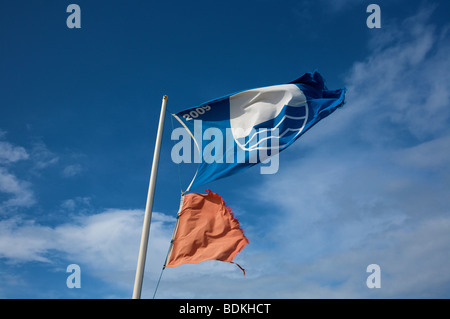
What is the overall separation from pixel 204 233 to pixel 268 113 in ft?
19.2

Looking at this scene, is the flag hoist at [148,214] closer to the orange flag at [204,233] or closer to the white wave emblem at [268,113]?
the orange flag at [204,233]

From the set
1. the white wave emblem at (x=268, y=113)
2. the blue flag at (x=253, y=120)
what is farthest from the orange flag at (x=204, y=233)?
the white wave emblem at (x=268, y=113)

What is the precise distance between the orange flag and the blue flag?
75cm

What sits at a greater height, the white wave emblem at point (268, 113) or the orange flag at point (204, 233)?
the white wave emblem at point (268, 113)

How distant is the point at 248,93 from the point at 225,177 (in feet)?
13.7

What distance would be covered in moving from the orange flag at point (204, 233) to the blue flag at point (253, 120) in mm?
750

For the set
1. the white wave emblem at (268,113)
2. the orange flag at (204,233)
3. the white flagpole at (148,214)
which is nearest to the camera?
the white flagpole at (148,214)

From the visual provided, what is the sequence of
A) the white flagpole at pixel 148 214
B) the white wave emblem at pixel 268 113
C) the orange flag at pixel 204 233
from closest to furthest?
the white flagpole at pixel 148 214
the orange flag at pixel 204 233
the white wave emblem at pixel 268 113

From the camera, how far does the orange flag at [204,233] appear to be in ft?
44.5

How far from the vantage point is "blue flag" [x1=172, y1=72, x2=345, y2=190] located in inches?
604

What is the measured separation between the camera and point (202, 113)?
16109 millimetres
